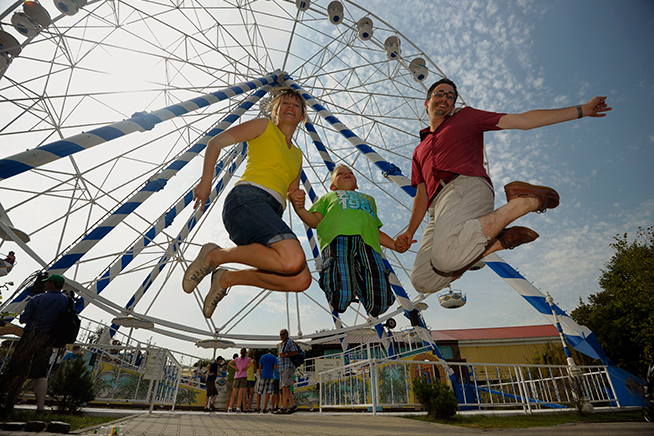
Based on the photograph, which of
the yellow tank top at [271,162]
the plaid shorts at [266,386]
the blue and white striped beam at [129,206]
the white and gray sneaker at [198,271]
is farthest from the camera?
the plaid shorts at [266,386]

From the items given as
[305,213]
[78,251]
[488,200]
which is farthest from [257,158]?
[78,251]

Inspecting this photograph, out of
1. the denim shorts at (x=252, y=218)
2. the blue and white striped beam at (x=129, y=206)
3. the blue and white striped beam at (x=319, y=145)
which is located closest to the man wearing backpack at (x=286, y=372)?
the blue and white striped beam at (x=129, y=206)

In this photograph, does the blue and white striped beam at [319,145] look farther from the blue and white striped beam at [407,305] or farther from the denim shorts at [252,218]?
the denim shorts at [252,218]

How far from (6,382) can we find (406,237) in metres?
4.35

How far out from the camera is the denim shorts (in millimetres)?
2572

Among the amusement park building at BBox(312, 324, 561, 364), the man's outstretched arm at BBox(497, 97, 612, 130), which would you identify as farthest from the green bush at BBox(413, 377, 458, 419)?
the amusement park building at BBox(312, 324, 561, 364)

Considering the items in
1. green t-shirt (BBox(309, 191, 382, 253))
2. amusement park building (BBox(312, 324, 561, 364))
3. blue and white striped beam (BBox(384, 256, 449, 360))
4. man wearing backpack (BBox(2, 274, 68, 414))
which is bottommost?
man wearing backpack (BBox(2, 274, 68, 414))

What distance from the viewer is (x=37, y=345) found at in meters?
3.64

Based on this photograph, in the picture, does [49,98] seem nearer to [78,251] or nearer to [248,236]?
[78,251]

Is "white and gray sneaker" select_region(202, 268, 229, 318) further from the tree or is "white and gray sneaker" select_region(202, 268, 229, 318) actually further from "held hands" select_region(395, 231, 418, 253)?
the tree

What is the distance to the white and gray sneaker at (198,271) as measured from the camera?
9.34 ft

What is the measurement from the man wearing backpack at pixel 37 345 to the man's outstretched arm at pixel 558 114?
17.4 ft

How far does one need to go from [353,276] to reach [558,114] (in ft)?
6.92

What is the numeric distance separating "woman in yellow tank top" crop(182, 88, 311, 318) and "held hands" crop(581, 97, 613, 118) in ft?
7.72
